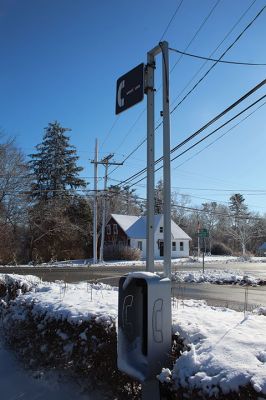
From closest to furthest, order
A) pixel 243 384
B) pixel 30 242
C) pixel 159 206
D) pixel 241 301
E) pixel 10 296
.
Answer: pixel 243 384, pixel 10 296, pixel 241 301, pixel 30 242, pixel 159 206

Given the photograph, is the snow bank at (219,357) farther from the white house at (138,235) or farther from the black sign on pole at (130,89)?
the white house at (138,235)

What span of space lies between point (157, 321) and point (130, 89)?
3.03 meters

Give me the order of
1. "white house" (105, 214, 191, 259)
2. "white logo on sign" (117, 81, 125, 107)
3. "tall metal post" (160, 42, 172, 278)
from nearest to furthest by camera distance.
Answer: "tall metal post" (160, 42, 172, 278)
"white logo on sign" (117, 81, 125, 107)
"white house" (105, 214, 191, 259)

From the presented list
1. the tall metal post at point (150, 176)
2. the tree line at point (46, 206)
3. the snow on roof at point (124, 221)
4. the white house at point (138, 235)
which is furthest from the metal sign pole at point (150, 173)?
the snow on roof at point (124, 221)

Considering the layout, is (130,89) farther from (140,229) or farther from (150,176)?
(140,229)

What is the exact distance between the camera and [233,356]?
3.87 metres

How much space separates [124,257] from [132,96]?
4584cm

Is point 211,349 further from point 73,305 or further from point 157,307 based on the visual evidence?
point 73,305

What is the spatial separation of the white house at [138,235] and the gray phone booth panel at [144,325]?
177ft

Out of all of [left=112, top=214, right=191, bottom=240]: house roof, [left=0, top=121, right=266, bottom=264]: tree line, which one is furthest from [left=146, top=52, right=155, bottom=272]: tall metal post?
[left=112, top=214, right=191, bottom=240]: house roof

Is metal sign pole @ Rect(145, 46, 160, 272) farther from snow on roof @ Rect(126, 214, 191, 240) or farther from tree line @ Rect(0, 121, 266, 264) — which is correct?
Answer: snow on roof @ Rect(126, 214, 191, 240)

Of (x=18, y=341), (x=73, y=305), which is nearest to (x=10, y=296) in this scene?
(x=18, y=341)

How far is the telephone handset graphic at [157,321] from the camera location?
13.9 ft

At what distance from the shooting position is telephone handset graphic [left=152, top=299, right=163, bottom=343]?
166 inches
